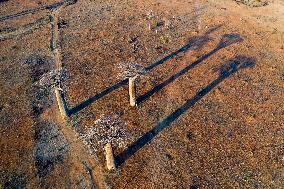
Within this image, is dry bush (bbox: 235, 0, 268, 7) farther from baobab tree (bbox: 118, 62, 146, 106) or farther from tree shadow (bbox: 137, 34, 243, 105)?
baobab tree (bbox: 118, 62, 146, 106)

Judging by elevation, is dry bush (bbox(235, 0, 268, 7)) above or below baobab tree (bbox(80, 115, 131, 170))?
above

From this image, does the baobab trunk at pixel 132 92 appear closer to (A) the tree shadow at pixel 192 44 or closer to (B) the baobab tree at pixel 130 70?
(B) the baobab tree at pixel 130 70

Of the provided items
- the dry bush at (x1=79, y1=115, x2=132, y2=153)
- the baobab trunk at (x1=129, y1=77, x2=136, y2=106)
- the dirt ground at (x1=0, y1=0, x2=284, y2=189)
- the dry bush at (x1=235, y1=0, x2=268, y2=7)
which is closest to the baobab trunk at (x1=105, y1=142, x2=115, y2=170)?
the dirt ground at (x1=0, y1=0, x2=284, y2=189)

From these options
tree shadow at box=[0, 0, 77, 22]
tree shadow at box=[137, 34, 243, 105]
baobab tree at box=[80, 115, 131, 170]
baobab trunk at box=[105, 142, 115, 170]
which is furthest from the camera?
tree shadow at box=[0, 0, 77, 22]

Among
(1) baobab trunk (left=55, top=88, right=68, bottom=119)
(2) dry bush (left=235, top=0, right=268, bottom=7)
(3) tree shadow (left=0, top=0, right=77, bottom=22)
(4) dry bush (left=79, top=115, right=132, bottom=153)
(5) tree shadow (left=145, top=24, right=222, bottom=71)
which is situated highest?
(2) dry bush (left=235, top=0, right=268, bottom=7)

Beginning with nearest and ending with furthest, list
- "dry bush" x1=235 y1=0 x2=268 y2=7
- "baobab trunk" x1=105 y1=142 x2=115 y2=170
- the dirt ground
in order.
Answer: "baobab trunk" x1=105 y1=142 x2=115 y2=170
the dirt ground
"dry bush" x1=235 y1=0 x2=268 y2=7

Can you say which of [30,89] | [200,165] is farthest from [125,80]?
[200,165]

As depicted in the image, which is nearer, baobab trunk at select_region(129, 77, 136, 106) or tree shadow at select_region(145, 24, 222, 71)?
baobab trunk at select_region(129, 77, 136, 106)

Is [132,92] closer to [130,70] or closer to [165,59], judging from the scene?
[130,70]
